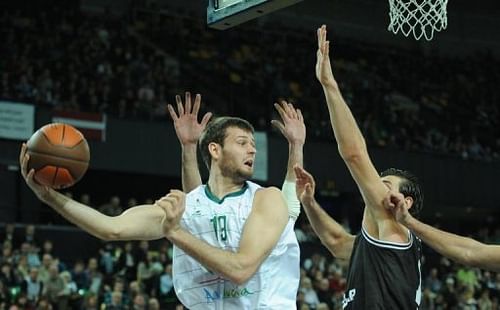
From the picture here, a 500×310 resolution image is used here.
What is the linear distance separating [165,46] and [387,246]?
20.9m

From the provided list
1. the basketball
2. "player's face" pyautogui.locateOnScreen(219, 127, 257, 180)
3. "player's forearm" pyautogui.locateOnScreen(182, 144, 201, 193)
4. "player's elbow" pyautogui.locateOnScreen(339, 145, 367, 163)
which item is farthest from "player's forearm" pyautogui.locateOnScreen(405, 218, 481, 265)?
the basketball

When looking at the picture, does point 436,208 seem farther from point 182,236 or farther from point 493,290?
point 182,236

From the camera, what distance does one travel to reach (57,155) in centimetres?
429

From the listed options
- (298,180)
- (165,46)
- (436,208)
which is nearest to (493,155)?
(436,208)

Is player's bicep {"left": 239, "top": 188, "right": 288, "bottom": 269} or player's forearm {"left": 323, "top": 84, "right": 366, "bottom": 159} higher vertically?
player's forearm {"left": 323, "top": 84, "right": 366, "bottom": 159}

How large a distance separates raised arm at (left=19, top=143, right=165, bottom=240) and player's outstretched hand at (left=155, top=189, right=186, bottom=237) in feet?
0.14

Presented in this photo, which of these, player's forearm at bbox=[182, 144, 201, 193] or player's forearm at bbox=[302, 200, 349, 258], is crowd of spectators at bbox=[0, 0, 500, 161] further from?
player's forearm at bbox=[302, 200, 349, 258]

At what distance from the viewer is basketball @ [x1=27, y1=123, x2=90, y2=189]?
13.7 ft

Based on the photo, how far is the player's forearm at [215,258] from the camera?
4.07 meters

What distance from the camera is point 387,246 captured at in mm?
5020

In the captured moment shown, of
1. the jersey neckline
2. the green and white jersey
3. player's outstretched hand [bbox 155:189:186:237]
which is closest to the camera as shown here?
player's outstretched hand [bbox 155:189:186:237]

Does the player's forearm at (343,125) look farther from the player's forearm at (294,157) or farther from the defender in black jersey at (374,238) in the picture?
the player's forearm at (294,157)

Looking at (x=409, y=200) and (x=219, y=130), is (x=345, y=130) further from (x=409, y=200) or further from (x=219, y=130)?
(x=219, y=130)

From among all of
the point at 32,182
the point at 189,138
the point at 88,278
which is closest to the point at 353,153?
the point at 189,138
